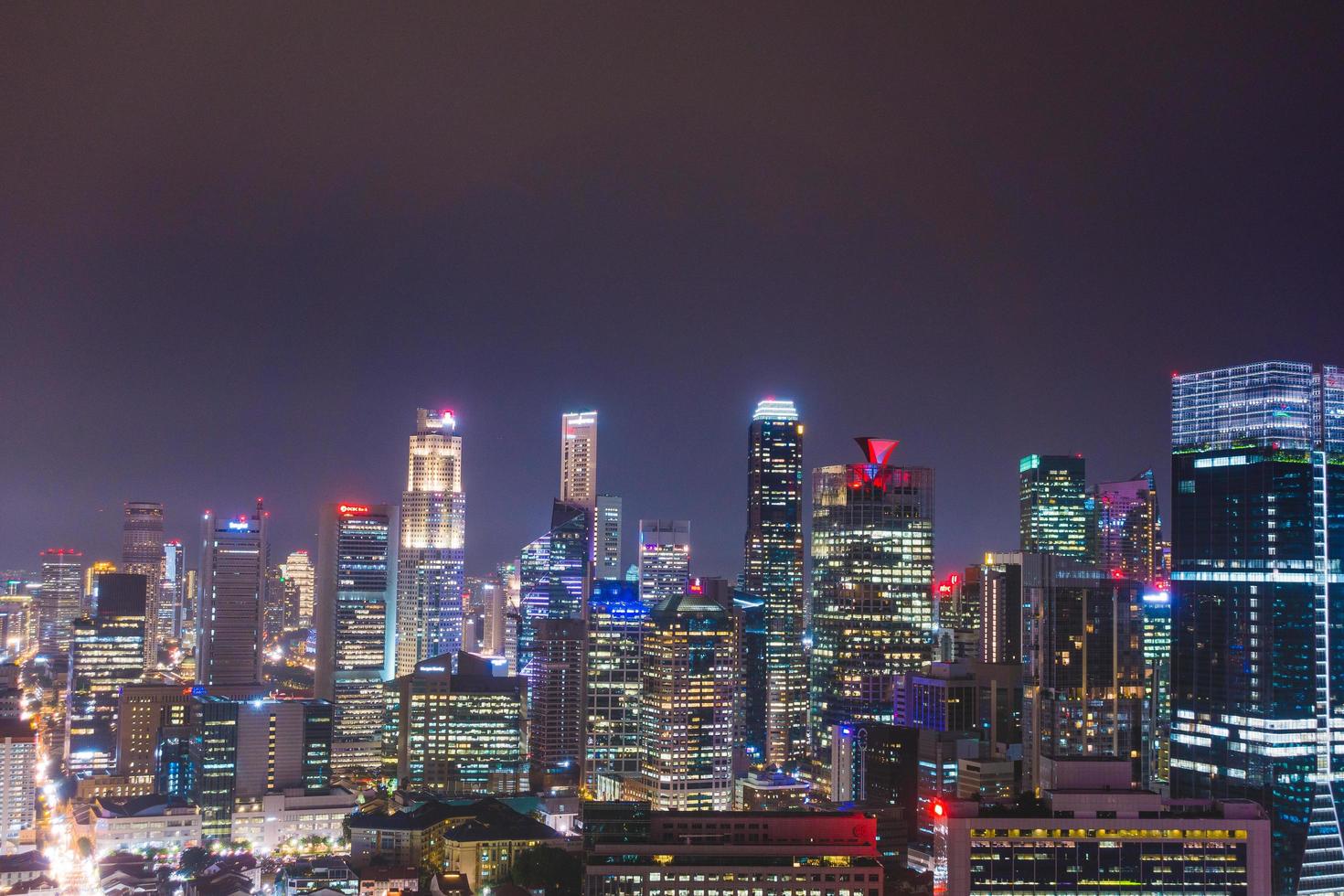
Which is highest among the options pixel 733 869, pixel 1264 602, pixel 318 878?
pixel 1264 602

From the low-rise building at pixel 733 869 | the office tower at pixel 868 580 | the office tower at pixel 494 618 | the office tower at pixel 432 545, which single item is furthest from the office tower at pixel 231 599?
the low-rise building at pixel 733 869

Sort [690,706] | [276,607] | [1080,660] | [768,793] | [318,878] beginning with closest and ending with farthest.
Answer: [318,878] < [768,793] < [690,706] < [1080,660] < [276,607]

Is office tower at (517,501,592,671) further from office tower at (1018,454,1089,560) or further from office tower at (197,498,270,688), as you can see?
office tower at (1018,454,1089,560)

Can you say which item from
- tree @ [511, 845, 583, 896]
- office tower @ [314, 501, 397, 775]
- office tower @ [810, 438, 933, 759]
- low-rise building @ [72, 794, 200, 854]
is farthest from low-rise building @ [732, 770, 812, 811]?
office tower @ [314, 501, 397, 775]

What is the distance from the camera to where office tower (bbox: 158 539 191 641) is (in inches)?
2709

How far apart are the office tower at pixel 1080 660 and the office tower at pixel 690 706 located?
25.1 feet

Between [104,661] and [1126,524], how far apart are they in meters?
38.2

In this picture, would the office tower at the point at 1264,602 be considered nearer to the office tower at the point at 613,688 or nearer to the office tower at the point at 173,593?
the office tower at the point at 613,688

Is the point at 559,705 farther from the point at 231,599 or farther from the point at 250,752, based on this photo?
the point at 231,599

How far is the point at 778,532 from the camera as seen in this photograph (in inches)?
2018

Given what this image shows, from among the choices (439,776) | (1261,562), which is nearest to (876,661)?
(439,776)

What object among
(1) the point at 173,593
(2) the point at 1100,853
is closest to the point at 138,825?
(2) the point at 1100,853

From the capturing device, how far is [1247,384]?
2300cm

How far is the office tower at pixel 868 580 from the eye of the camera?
44344mm
